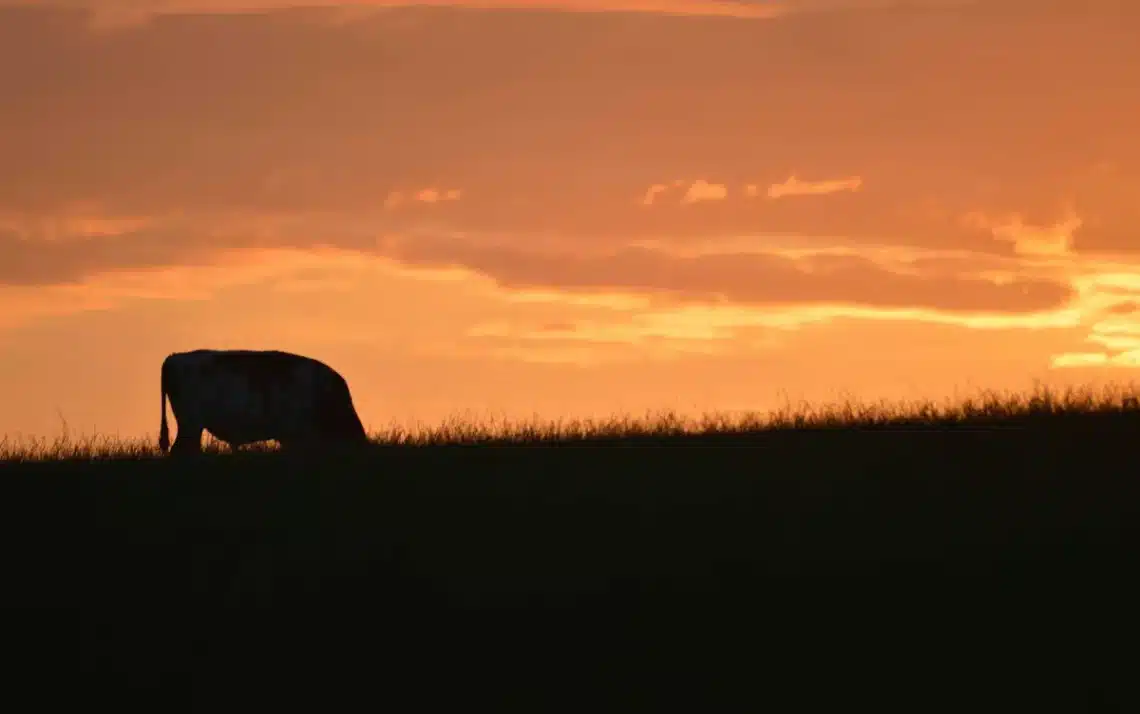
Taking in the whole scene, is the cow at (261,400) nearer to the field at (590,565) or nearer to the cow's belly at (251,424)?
the cow's belly at (251,424)

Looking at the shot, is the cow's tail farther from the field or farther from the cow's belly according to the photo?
the field

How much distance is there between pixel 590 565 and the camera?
40.5 feet

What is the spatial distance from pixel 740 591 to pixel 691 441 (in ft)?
22.8

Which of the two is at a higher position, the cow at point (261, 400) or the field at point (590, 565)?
the cow at point (261, 400)

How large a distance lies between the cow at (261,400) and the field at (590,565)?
786 cm

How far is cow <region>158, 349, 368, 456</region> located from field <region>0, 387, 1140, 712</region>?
309 inches

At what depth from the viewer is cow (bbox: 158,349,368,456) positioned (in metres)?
24.8

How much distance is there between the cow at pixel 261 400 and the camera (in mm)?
24766

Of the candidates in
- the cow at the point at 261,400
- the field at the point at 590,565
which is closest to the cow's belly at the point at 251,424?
the cow at the point at 261,400

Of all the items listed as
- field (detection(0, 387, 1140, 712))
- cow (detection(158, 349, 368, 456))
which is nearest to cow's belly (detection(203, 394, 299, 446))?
cow (detection(158, 349, 368, 456))

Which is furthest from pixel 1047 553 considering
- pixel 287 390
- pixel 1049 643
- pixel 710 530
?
pixel 287 390

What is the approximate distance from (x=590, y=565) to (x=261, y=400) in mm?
13477

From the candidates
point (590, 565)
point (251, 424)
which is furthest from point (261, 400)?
point (590, 565)

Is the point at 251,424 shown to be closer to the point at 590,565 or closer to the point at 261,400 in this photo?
the point at 261,400
